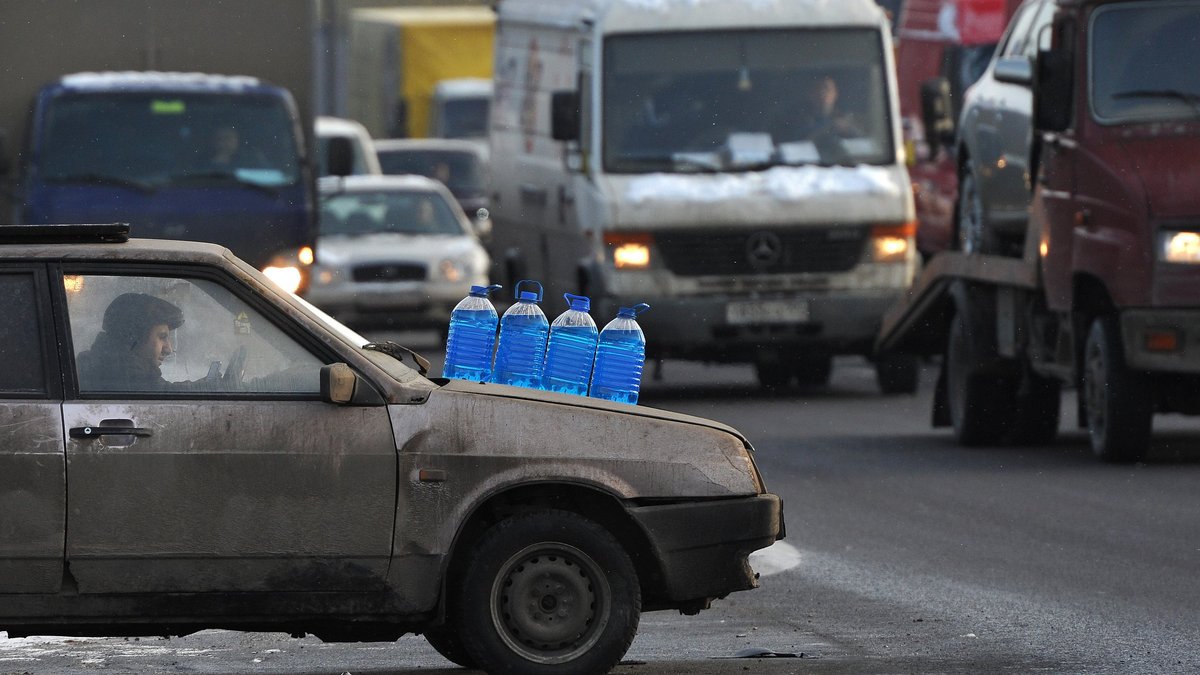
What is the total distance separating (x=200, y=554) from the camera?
6.94 meters

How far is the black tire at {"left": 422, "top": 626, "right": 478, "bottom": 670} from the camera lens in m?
7.53

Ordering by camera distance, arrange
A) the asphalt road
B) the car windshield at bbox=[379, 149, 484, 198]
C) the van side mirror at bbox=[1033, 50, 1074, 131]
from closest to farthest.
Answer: the asphalt road, the van side mirror at bbox=[1033, 50, 1074, 131], the car windshield at bbox=[379, 149, 484, 198]

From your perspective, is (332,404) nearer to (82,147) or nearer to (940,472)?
(940,472)

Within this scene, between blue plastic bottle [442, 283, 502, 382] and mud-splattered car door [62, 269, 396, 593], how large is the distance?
605 mm

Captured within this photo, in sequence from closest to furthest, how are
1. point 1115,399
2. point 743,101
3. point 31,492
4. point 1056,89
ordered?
point 31,492 < point 1115,399 < point 1056,89 < point 743,101

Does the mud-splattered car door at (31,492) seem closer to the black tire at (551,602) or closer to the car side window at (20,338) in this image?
the car side window at (20,338)

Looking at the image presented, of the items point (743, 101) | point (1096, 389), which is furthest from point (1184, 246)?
point (743, 101)

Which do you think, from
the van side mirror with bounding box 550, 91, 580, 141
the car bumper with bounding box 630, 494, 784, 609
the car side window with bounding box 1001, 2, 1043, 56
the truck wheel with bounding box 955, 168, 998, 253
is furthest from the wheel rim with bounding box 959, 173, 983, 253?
the car bumper with bounding box 630, 494, 784, 609

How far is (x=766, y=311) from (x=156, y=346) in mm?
12502

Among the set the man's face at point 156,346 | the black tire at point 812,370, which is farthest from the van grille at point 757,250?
the man's face at point 156,346

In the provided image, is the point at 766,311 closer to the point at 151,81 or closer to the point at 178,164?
the point at 178,164

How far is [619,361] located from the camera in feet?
25.0

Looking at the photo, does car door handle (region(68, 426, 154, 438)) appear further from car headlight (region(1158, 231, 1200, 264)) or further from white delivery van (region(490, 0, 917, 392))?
white delivery van (region(490, 0, 917, 392))

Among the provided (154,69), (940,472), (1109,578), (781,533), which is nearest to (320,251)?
(154,69)
